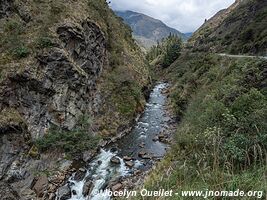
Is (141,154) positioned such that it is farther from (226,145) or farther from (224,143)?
(226,145)

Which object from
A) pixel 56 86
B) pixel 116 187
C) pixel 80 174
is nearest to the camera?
pixel 116 187

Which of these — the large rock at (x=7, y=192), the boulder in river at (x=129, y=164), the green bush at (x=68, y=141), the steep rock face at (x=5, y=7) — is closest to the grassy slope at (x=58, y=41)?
the steep rock face at (x=5, y=7)

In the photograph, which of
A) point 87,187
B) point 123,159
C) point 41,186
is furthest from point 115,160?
point 41,186

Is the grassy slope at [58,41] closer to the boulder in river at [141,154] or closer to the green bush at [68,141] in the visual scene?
the green bush at [68,141]

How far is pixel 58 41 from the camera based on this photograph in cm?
2705

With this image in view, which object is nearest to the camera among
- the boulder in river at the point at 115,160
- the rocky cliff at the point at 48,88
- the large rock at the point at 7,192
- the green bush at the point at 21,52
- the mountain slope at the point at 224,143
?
the mountain slope at the point at 224,143

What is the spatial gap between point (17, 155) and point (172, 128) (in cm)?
1778

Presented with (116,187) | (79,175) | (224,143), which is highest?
(224,143)

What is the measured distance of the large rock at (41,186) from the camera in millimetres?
19391

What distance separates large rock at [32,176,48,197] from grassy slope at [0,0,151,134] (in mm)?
8511

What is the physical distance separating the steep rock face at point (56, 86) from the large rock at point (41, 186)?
13.5 feet

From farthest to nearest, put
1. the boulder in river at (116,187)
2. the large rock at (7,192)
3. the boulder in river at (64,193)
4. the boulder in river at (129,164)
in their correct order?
the boulder in river at (129,164), the boulder in river at (116,187), the boulder in river at (64,193), the large rock at (7,192)

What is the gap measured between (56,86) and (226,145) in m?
19.6


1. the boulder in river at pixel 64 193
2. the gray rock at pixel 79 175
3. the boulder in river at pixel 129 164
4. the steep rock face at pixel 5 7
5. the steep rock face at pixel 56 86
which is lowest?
the boulder in river at pixel 64 193
